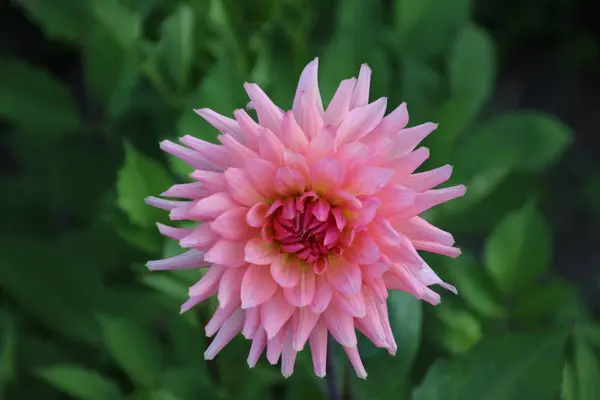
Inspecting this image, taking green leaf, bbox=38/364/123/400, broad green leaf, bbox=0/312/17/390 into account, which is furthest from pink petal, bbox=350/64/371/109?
broad green leaf, bbox=0/312/17/390

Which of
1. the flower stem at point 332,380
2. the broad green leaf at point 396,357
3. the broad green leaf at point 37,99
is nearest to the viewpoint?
the flower stem at point 332,380

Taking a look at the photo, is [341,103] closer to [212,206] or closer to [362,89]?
[362,89]

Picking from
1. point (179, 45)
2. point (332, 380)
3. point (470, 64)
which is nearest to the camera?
point (332, 380)

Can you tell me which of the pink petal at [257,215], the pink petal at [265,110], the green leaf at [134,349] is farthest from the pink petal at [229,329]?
the green leaf at [134,349]

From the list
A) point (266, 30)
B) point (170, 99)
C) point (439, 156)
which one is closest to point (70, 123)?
point (170, 99)

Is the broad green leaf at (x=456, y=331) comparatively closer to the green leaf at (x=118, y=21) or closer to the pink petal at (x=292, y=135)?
the pink petal at (x=292, y=135)

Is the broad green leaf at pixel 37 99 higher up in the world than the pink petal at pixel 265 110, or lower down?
lower down

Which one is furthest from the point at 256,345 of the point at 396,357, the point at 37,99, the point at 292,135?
the point at 37,99
